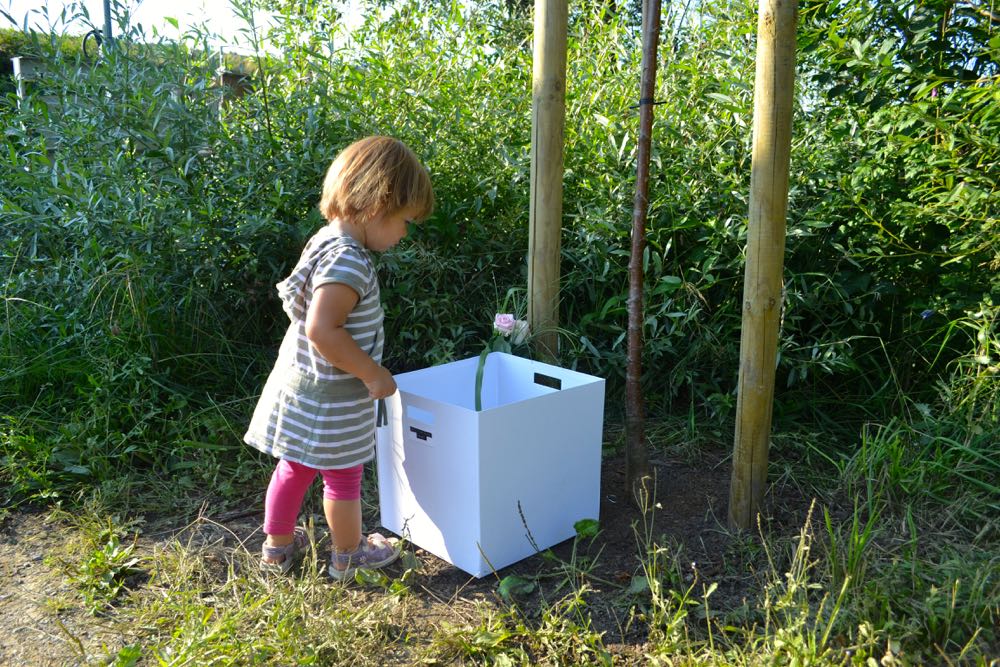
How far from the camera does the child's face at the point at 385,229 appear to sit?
2.14 meters

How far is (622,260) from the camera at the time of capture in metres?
3.30

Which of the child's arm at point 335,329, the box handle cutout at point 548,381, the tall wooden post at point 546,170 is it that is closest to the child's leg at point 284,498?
the child's arm at point 335,329

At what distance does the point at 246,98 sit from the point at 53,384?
4.41ft

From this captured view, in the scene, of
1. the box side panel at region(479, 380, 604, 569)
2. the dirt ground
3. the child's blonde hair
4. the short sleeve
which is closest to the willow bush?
the dirt ground

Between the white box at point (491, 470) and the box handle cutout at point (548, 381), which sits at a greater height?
the box handle cutout at point (548, 381)

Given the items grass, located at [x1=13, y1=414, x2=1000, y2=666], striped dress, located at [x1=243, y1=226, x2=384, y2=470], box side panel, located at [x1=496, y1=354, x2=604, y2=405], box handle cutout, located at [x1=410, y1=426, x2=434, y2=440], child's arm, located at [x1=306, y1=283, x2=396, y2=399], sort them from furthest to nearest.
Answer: box side panel, located at [x1=496, y1=354, x2=604, y2=405]
box handle cutout, located at [x1=410, y1=426, x2=434, y2=440]
striped dress, located at [x1=243, y1=226, x2=384, y2=470]
child's arm, located at [x1=306, y1=283, x2=396, y2=399]
grass, located at [x1=13, y1=414, x2=1000, y2=666]

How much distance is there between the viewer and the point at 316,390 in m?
2.14

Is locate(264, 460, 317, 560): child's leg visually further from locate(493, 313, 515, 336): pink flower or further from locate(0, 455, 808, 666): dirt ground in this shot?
locate(493, 313, 515, 336): pink flower

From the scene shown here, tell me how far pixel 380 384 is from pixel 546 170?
44.6 inches

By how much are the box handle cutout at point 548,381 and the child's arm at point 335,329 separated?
71cm

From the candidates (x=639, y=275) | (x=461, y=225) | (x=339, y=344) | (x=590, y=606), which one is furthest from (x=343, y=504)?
(x=461, y=225)

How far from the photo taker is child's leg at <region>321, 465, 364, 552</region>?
88.2 inches

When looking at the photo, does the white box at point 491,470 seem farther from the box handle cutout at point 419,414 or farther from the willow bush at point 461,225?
the willow bush at point 461,225

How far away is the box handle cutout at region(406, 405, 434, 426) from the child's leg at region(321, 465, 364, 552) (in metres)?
0.21
